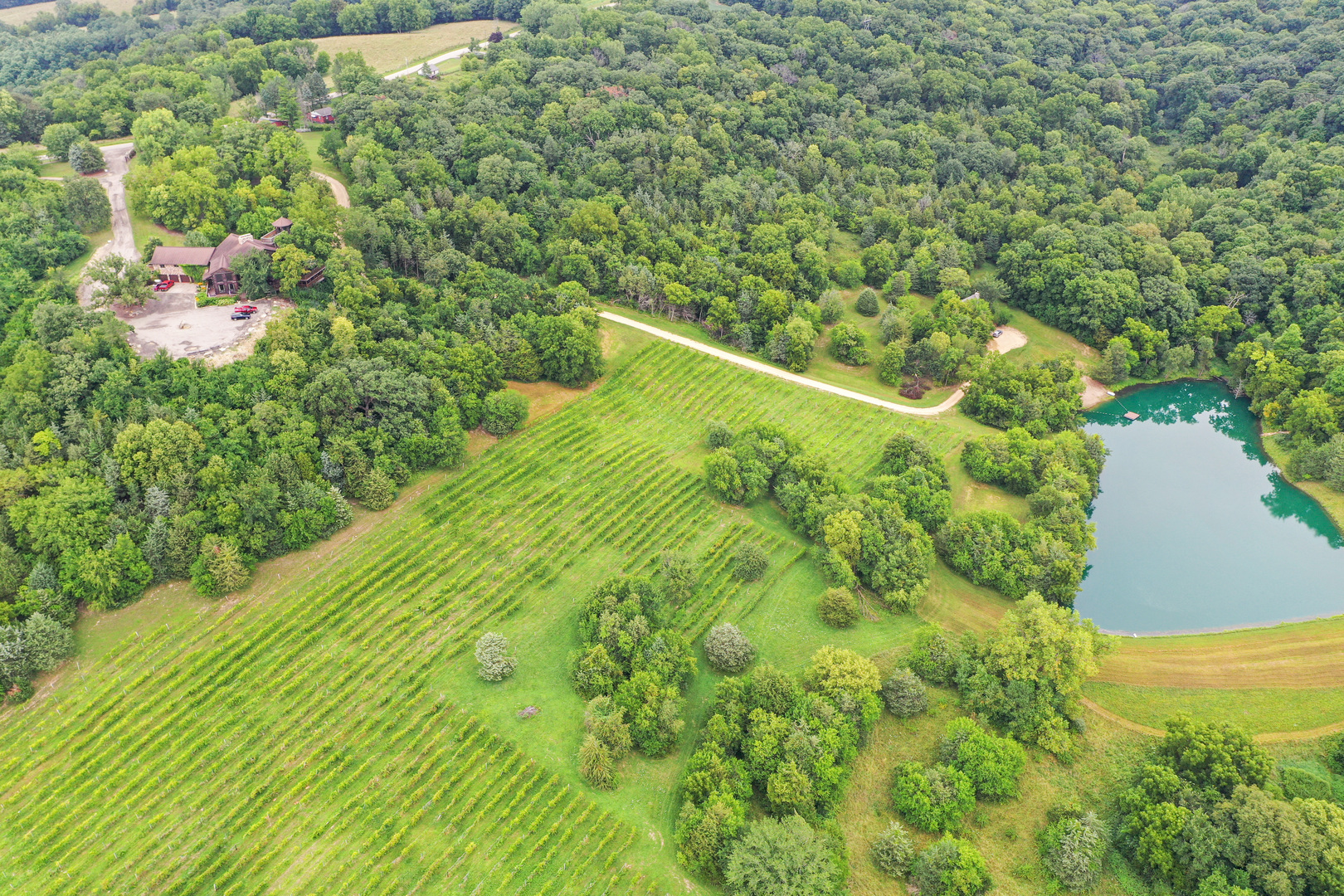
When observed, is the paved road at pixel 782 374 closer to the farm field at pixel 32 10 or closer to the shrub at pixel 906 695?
the shrub at pixel 906 695

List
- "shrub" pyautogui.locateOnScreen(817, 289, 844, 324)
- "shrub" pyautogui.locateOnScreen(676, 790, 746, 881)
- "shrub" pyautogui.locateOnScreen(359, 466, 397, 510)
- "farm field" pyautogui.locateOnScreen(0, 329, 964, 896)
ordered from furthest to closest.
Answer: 1. "shrub" pyautogui.locateOnScreen(817, 289, 844, 324)
2. "shrub" pyautogui.locateOnScreen(359, 466, 397, 510)
3. "farm field" pyautogui.locateOnScreen(0, 329, 964, 896)
4. "shrub" pyautogui.locateOnScreen(676, 790, 746, 881)

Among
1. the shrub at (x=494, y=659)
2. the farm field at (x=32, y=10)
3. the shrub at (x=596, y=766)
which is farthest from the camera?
the farm field at (x=32, y=10)

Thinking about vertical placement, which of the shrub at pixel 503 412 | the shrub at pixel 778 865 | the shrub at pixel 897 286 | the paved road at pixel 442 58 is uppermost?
the paved road at pixel 442 58

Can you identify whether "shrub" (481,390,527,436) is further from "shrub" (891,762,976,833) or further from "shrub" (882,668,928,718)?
"shrub" (891,762,976,833)

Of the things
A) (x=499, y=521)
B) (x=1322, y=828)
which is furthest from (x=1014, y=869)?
(x=499, y=521)

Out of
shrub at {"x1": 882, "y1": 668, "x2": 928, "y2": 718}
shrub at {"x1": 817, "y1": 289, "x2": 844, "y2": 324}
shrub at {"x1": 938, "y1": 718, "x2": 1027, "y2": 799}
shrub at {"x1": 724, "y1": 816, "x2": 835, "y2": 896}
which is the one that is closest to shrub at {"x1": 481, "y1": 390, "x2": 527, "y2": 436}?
shrub at {"x1": 817, "y1": 289, "x2": 844, "y2": 324}

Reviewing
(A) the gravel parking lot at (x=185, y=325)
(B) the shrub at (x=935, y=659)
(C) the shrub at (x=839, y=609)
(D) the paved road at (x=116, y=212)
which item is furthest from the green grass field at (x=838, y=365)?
(D) the paved road at (x=116, y=212)

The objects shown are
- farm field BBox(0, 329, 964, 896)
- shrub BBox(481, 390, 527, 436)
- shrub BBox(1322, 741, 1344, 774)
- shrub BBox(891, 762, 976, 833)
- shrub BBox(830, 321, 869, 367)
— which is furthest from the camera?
shrub BBox(830, 321, 869, 367)
